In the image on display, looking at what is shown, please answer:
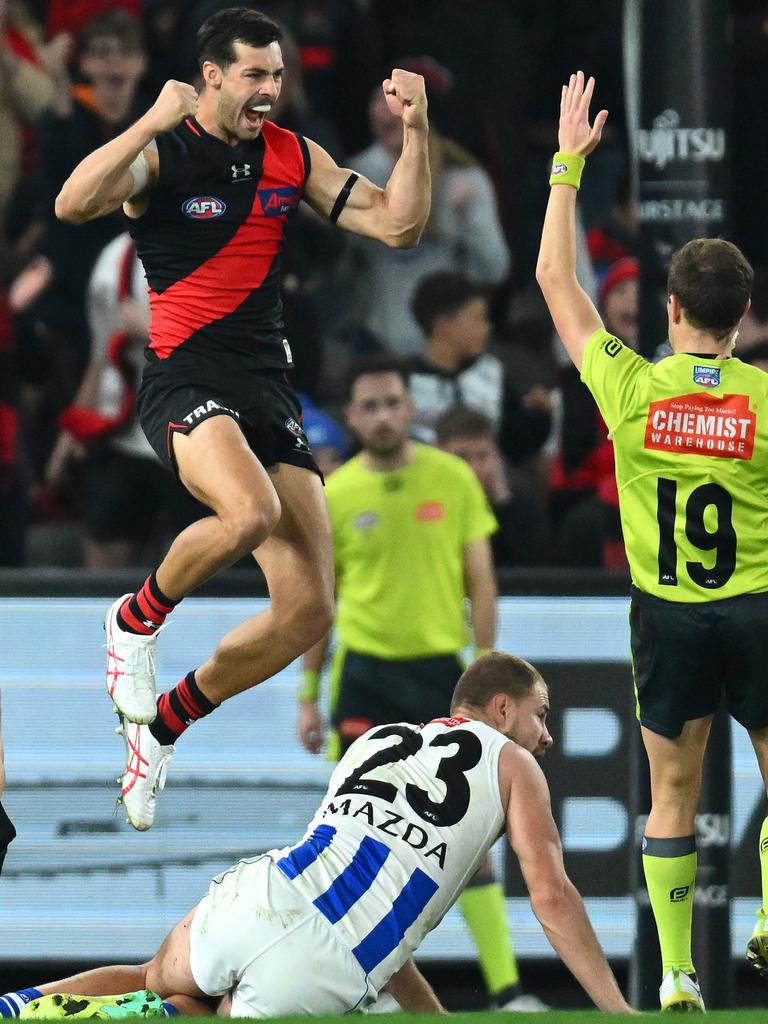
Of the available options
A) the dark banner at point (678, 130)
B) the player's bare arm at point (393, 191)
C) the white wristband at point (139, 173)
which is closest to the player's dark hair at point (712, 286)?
the player's bare arm at point (393, 191)

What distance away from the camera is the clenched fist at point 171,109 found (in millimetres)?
5715

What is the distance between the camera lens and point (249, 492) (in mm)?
5973

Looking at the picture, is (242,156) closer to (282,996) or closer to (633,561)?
(633,561)

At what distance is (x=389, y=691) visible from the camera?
28.5ft

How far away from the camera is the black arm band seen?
641 cm

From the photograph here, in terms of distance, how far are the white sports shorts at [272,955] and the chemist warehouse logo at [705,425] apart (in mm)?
1624

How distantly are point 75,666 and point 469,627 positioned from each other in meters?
1.70

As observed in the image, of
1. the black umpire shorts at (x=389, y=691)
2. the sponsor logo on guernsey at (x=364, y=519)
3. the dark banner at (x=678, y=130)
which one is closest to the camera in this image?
the dark banner at (x=678, y=130)

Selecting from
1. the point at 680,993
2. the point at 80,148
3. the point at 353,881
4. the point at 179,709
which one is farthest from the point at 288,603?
the point at 80,148

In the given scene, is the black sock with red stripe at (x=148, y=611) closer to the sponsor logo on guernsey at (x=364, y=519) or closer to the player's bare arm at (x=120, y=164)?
the player's bare arm at (x=120, y=164)

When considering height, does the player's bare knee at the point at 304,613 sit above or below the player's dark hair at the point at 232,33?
below

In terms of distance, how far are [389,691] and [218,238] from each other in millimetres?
2950

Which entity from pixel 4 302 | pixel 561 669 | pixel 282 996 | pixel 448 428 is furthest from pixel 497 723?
pixel 4 302

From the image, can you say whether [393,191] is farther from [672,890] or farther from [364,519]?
[364,519]
